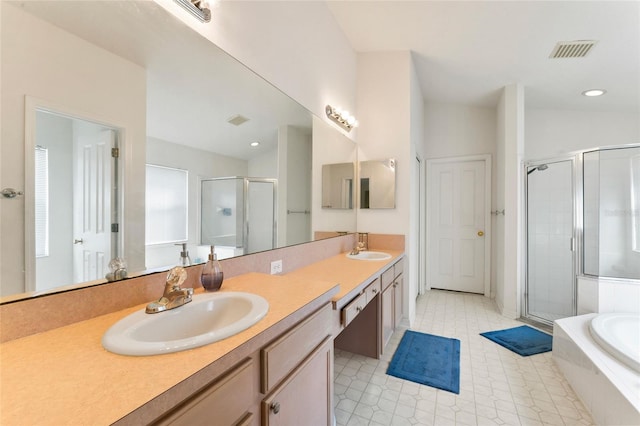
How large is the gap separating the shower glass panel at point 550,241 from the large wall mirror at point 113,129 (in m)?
3.15

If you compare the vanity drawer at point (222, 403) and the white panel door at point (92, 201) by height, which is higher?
the white panel door at point (92, 201)

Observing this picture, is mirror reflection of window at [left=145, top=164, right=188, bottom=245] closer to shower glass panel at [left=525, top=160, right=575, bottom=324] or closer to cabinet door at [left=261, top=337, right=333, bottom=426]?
cabinet door at [left=261, top=337, right=333, bottom=426]

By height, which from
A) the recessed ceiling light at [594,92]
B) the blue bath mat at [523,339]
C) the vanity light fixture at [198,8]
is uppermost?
the recessed ceiling light at [594,92]

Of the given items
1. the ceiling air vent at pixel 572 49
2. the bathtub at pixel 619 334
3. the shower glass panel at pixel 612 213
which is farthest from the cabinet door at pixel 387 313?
the ceiling air vent at pixel 572 49

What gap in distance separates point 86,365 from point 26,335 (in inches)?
11.8

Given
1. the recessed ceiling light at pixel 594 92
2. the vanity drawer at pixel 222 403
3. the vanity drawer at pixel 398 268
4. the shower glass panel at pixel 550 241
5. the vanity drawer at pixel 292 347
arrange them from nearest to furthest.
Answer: the vanity drawer at pixel 222 403, the vanity drawer at pixel 292 347, the vanity drawer at pixel 398 268, the shower glass panel at pixel 550 241, the recessed ceiling light at pixel 594 92

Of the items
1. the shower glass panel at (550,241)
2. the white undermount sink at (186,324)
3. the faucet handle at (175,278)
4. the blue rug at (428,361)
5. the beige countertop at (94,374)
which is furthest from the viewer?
the shower glass panel at (550,241)

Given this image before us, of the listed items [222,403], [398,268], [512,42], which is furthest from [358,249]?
[512,42]

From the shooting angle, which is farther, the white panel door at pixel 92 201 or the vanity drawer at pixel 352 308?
the vanity drawer at pixel 352 308

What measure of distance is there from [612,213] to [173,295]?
375 cm

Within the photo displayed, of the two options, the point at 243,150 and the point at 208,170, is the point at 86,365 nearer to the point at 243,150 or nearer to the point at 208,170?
the point at 208,170

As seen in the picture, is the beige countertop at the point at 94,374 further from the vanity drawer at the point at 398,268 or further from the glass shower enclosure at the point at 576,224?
the glass shower enclosure at the point at 576,224

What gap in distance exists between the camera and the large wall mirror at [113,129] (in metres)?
0.71

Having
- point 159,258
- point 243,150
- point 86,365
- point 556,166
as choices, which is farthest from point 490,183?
point 86,365
